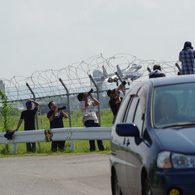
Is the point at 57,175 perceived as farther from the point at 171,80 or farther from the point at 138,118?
the point at 138,118

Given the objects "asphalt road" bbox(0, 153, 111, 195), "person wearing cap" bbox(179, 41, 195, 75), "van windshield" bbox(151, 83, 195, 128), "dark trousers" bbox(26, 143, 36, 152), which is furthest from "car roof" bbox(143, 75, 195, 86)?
"dark trousers" bbox(26, 143, 36, 152)

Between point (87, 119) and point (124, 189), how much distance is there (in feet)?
36.1

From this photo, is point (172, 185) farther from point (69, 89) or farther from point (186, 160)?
point (69, 89)

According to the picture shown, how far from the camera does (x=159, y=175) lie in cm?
575

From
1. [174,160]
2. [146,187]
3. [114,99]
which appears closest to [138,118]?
[146,187]

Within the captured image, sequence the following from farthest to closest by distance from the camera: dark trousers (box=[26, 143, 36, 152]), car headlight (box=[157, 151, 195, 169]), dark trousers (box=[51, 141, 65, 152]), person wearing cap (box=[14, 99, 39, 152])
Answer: dark trousers (box=[26, 143, 36, 152]) → person wearing cap (box=[14, 99, 39, 152]) → dark trousers (box=[51, 141, 65, 152]) → car headlight (box=[157, 151, 195, 169])

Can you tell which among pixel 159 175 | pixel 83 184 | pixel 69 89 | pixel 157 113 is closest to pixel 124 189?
pixel 157 113

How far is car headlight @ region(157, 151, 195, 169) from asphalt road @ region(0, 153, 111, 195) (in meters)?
4.25

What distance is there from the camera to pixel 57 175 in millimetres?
12852

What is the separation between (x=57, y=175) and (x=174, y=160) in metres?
7.27

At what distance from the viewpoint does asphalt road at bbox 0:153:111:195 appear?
10.6 metres

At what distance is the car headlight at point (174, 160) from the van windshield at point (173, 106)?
0.67 meters

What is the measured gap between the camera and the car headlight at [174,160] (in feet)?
18.8

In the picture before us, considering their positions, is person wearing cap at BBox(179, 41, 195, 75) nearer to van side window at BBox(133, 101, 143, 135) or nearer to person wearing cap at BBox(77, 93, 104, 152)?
person wearing cap at BBox(77, 93, 104, 152)
